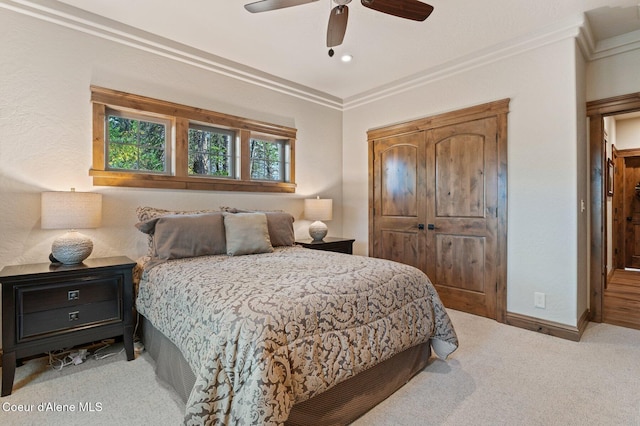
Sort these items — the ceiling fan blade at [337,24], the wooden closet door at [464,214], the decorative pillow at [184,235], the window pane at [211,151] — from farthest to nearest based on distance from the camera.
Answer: the window pane at [211,151], the wooden closet door at [464,214], the decorative pillow at [184,235], the ceiling fan blade at [337,24]

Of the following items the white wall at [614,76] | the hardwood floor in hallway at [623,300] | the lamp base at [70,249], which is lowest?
the hardwood floor in hallway at [623,300]

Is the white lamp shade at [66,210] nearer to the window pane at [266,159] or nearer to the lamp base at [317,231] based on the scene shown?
the window pane at [266,159]

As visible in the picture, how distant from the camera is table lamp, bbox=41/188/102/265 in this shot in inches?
86.5

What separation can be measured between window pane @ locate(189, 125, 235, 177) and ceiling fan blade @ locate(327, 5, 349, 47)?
1.71 metres

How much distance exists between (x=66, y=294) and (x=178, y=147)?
62.8 inches

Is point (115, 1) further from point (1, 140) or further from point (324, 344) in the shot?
point (324, 344)

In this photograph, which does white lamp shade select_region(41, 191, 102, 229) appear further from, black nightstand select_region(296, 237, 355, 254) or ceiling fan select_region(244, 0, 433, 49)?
black nightstand select_region(296, 237, 355, 254)

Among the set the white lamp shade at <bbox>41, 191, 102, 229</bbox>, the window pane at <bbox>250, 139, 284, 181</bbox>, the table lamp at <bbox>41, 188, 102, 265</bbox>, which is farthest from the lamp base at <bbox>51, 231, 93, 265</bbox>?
the window pane at <bbox>250, 139, 284, 181</bbox>

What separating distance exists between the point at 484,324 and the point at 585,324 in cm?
89

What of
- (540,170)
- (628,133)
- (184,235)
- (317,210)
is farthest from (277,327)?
(628,133)

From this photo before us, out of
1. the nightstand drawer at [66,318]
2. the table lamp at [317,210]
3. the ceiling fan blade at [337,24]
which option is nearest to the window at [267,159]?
the table lamp at [317,210]

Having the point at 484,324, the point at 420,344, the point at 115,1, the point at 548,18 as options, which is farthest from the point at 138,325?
the point at 548,18

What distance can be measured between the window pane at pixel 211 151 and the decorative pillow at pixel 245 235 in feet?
2.80

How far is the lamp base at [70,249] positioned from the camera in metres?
2.24
